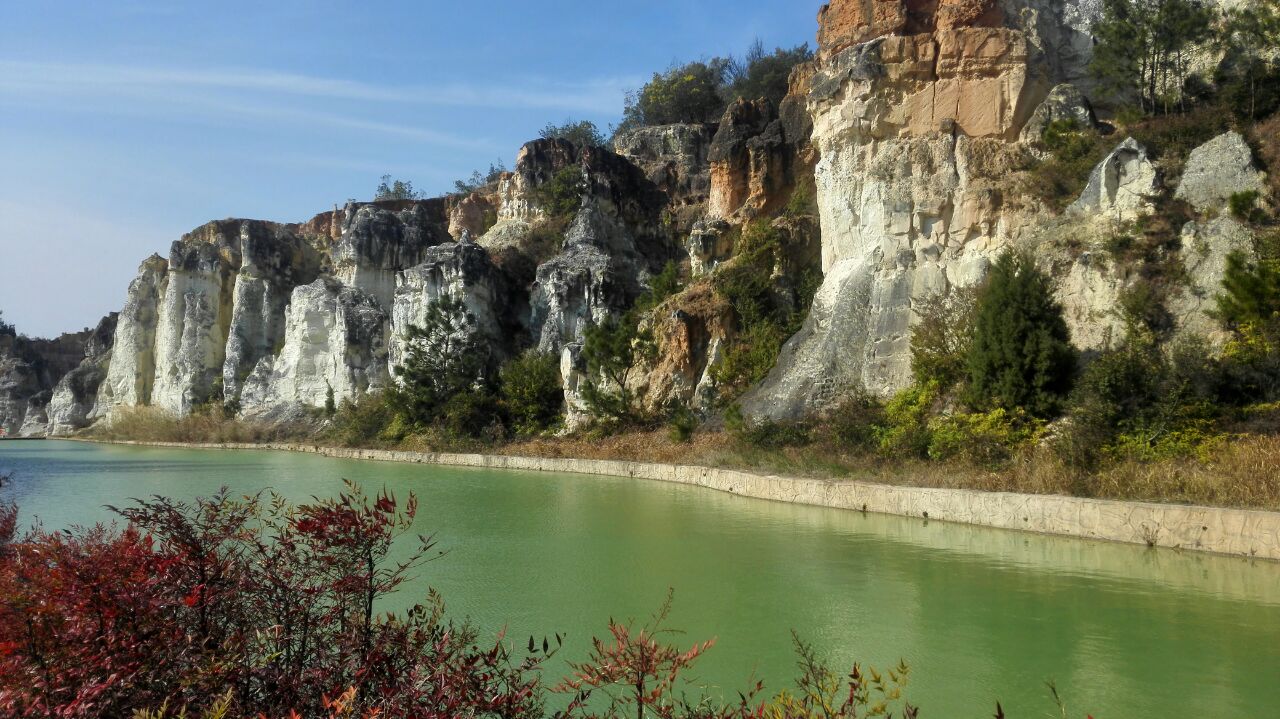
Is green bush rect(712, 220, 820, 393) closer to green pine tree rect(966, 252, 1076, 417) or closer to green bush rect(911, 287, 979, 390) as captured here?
green bush rect(911, 287, 979, 390)

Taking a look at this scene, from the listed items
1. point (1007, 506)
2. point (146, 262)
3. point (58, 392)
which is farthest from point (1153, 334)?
point (58, 392)

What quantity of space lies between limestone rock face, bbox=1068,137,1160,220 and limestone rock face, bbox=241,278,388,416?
3270 centimetres

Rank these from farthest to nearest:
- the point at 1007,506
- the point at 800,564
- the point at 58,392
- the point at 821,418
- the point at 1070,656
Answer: the point at 58,392, the point at 821,418, the point at 1007,506, the point at 800,564, the point at 1070,656

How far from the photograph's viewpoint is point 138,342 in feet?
180

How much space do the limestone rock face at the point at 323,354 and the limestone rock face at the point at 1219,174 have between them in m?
34.4

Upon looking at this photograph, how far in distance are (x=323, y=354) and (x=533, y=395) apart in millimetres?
18593

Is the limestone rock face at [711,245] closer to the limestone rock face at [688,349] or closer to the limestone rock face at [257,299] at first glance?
the limestone rock face at [688,349]

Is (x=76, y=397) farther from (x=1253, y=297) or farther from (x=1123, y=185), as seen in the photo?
(x=1253, y=297)

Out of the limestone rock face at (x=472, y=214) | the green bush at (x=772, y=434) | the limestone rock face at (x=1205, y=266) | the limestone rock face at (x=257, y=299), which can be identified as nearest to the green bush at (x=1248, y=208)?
the limestone rock face at (x=1205, y=266)

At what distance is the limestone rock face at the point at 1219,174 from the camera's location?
1588 centimetres

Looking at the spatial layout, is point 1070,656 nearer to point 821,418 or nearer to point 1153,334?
point 1153,334

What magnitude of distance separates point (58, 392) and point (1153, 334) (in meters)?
66.7

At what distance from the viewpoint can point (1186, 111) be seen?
21.2 meters

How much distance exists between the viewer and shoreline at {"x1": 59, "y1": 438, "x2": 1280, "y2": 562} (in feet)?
31.4
